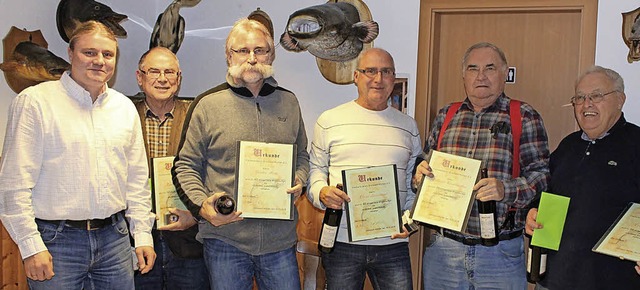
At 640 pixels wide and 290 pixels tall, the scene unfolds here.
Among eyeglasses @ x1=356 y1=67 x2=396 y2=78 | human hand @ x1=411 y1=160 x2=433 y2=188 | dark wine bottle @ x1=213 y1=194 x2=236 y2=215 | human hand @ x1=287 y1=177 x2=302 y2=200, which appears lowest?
dark wine bottle @ x1=213 y1=194 x2=236 y2=215

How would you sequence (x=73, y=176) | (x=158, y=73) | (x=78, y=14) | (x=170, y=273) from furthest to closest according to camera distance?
1. (x=78, y=14)
2. (x=158, y=73)
3. (x=170, y=273)
4. (x=73, y=176)

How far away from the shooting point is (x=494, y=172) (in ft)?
8.63

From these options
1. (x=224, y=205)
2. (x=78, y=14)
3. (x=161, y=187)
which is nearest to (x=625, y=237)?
(x=224, y=205)

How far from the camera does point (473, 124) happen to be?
8.91 feet

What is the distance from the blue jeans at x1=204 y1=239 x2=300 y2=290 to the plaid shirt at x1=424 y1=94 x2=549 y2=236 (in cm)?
80

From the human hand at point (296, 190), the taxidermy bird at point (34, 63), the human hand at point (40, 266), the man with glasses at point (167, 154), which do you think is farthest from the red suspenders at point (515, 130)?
the taxidermy bird at point (34, 63)

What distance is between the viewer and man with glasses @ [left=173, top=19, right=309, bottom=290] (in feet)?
8.18

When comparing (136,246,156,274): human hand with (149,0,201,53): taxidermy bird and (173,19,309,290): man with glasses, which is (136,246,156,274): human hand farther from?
(149,0,201,53): taxidermy bird

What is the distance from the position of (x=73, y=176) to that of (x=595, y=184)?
204 centimetres

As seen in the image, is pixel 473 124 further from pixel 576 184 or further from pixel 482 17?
pixel 482 17

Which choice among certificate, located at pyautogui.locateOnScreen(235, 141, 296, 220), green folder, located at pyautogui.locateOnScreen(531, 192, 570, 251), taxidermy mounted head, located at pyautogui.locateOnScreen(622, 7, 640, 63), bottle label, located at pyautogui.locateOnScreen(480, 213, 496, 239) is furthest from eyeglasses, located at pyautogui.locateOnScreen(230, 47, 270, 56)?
taxidermy mounted head, located at pyautogui.locateOnScreen(622, 7, 640, 63)

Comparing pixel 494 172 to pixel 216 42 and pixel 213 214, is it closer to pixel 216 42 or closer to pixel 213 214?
pixel 213 214

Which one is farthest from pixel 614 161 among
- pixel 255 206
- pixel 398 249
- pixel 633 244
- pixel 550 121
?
pixel 255 206

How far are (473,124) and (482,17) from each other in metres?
1.23
